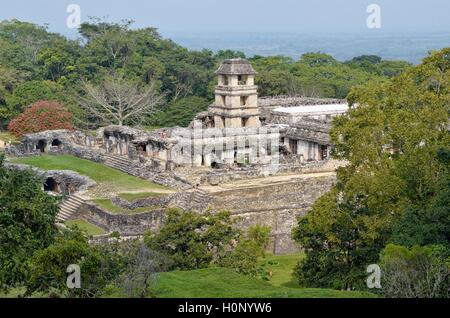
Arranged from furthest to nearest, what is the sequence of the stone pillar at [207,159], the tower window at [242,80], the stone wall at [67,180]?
the tower window at [242,80]
the stone pillar at [207,159]
the stone wall at [67,180]

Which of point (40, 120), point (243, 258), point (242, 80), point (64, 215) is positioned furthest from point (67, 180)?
point (243, 258)

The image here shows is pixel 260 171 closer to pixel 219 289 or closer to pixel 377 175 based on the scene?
pixel 377 175

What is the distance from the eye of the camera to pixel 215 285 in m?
22.5

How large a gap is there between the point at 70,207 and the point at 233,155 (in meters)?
9.96

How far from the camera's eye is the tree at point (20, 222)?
2341 cm

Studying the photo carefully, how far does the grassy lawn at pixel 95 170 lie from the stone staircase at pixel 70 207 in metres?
1.94

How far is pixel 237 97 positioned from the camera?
1916 inches

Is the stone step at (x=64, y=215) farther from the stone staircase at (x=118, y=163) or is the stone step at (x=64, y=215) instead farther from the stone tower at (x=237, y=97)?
the stone tower at (x=237, y=97)

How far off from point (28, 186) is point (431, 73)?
12827 millimetres

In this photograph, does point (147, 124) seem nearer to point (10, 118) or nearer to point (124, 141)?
point (10, 118)

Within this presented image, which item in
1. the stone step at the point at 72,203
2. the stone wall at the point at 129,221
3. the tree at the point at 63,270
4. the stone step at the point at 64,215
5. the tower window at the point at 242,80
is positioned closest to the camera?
the tree at the point at 63,270

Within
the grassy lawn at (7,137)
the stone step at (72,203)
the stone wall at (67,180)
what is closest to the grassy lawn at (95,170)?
the stone wall at (67,180)

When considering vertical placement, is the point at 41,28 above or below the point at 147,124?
above
